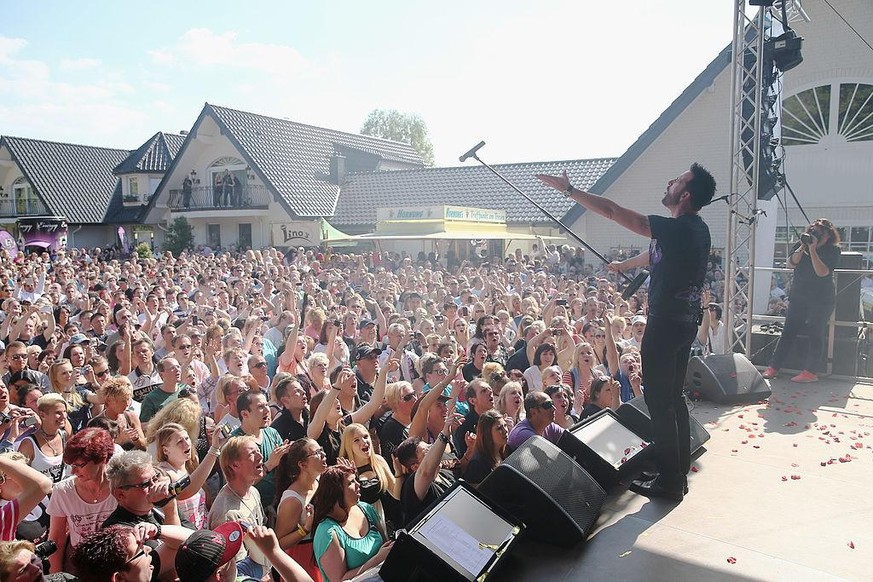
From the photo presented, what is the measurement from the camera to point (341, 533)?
126 inches

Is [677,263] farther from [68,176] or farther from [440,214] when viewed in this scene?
[68,176]

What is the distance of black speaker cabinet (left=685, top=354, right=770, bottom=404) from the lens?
611cm

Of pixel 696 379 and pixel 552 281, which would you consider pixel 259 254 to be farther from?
pixel 696 379

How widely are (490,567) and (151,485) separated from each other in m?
1.59

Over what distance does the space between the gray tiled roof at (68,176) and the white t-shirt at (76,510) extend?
3446cm

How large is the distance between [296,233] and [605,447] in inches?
913

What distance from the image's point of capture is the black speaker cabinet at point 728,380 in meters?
6.11

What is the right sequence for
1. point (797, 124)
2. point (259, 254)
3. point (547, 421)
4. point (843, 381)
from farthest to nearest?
point (259, 254) < point (797, 124) < point (843, 381) < point (547, 421)

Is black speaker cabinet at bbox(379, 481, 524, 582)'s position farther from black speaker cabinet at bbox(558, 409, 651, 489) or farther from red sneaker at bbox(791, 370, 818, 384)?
red sneaker at bbox(791, 370, 818, 384)

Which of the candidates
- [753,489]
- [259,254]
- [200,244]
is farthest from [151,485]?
[200,244]

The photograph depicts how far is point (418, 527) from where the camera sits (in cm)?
302

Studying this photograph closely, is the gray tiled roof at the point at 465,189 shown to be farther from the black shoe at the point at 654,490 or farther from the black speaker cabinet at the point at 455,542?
the black speaker cabinet at the point at 455,542

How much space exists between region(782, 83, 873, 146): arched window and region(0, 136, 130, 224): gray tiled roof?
32.0m

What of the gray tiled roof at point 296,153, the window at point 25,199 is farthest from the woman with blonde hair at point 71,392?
the window at point 25,199
